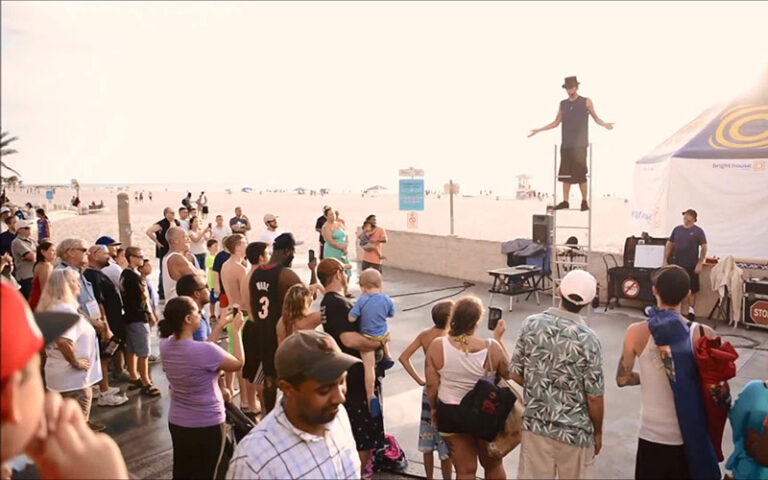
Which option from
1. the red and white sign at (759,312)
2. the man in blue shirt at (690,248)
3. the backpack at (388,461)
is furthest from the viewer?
the man in blue shirt at (690,248)

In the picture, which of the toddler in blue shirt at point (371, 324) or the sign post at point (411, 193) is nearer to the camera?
the toddler in blue shirt at point (371, 324)

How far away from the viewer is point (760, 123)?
42.2ft

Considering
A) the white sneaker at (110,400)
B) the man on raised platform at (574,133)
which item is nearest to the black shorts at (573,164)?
the man on raised platform at (574,133)

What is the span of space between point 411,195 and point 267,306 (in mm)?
12135

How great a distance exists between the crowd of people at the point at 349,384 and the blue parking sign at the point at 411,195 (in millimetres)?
11377

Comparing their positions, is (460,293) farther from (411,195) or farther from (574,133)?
(574,133)

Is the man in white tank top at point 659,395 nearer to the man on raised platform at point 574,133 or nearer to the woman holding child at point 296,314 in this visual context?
the woman holding child at point 296,314

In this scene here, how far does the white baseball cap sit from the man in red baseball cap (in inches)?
103

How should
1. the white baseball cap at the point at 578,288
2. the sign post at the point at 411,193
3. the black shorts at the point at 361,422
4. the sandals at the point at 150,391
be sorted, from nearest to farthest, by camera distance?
the white baseball cap at the point at 578,288, the black shorts at the point at 361,422, the sandals at the point at 150,391, the sign post at the point at 411,193

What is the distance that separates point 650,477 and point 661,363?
74cm

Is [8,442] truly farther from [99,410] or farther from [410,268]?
[410,268]

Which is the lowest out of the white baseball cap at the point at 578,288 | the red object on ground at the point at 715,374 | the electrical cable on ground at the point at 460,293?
the electrical cable on ground at the point at 460,293

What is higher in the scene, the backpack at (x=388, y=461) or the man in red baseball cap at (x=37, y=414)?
the man in red baseball cap at (x=37, y=414)

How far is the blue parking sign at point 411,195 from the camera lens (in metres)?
16.5
